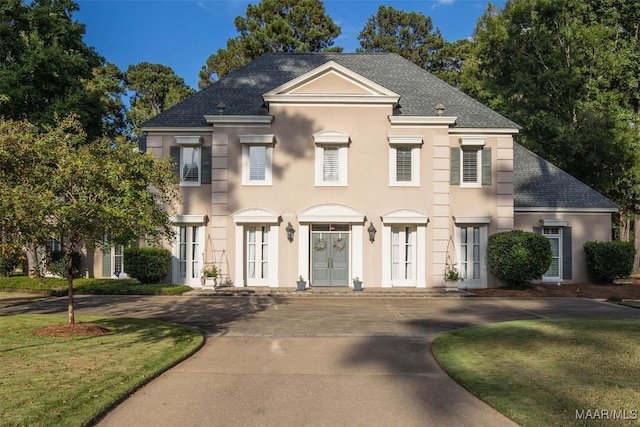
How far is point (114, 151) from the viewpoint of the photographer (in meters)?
10.5

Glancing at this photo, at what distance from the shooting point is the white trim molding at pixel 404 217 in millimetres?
20000

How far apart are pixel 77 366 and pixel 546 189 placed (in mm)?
21811

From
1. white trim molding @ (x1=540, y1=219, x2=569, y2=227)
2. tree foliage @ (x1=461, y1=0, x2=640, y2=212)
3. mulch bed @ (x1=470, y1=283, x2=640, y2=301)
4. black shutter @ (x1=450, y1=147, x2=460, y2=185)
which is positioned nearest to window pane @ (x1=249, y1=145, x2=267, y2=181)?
black shutter @ (x1=450, y1=147, x2=460, y2=185)

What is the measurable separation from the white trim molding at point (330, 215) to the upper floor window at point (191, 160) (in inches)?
174

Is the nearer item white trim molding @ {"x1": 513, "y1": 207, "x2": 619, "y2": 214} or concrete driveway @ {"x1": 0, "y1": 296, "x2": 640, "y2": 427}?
concrete driveway @ {"x1": 0, "y1": 296, "x2": 640, "y2": 427}

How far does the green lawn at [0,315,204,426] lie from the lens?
18.7ft

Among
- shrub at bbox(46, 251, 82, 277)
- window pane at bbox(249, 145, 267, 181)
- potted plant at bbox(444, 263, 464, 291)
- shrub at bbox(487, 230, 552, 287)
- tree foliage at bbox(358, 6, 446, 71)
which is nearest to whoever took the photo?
shrub at bbox(487, 230, 552, 287)

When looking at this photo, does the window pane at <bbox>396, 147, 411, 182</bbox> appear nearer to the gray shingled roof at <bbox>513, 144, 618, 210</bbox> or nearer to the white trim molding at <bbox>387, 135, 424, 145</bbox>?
the white trim molding at <bbox>387, 135, 424, 145</bbox>

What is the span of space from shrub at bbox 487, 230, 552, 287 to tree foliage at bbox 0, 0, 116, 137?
20.1 m

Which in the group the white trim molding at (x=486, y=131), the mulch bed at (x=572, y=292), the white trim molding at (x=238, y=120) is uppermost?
the white trim molding at (x=238, y=120)

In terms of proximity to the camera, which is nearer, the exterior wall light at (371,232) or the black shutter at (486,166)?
the exterior wall light at (371,232)

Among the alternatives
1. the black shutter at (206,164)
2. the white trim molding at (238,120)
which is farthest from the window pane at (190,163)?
the white trim molding at (238,120)

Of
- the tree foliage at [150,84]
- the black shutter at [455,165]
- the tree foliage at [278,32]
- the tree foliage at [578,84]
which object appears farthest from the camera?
the tree foliage at [150,84]

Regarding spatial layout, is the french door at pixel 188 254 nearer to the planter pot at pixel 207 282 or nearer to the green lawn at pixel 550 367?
the planter pot at pixel 207 282
